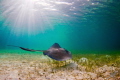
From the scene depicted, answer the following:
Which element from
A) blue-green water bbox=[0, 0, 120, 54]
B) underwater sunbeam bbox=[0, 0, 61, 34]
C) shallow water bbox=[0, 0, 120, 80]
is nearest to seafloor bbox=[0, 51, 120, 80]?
shallow water bbox=[0, 0, 120, 80]

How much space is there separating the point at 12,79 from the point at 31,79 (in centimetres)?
67

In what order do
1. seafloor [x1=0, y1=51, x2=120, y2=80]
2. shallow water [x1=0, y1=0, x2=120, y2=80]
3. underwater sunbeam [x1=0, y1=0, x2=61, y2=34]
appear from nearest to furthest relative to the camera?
seafloor [x1=0, y1=51, x2=120, y2=80], shallow water [x1=0, y1=0, x2=120, y2=80], underwater sunbeam [x1=0, y1=0, x2=61, y2=34]

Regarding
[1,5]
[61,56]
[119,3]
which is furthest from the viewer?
[1,5]

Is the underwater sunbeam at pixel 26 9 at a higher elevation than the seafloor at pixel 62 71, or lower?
higher

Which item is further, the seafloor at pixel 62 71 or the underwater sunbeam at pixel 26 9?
the underwater sunbeam at pixel 26 9

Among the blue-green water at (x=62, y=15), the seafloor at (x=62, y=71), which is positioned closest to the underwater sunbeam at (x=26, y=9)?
the blue-green water at (x=62, y=15)

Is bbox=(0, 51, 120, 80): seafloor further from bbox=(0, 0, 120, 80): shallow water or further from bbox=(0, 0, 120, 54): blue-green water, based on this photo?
bbox=(0, 0, 120, 54): blue-green water

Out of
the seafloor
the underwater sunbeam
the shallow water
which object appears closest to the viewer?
the seafloor

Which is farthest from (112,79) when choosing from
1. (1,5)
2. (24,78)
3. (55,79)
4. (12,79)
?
(1,5)

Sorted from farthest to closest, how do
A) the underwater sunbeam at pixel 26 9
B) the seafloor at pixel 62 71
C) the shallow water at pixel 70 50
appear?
the underwater sunbeam at pixel 26 9 < the shallow water at pixel 70 50 < the seafloor at pixel 62 71

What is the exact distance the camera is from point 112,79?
3.40 metres

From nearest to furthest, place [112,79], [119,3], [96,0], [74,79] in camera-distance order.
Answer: [112,79]
[74,79]
[96,0]
[119,3]

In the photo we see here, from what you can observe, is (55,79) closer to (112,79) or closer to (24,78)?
(24,78)

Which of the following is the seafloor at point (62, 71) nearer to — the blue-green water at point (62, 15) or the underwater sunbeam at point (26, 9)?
the blue-green water at point (62, 15)
